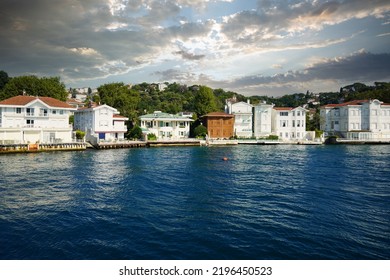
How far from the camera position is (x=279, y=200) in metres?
15.3

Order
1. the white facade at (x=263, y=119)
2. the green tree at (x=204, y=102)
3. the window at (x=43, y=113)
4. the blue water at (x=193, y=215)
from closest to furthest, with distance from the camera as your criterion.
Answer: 1. the blue water at (x=193, y=215)
2. the window at (x=43, y=113)
3. the white facade at (x=263, y=119)
4. the green tree at (x=204, y=102)

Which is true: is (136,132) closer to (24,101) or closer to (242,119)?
(24,101)

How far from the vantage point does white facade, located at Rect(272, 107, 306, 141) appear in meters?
62.7

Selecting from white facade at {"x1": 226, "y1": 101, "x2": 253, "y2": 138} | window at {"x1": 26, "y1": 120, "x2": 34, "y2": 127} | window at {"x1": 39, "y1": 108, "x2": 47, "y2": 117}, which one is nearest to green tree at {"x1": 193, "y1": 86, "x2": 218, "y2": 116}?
white facade at {"x1": 226, "y1": 101, "x2": 253, "y2": 138}

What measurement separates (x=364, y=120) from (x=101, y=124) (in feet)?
185

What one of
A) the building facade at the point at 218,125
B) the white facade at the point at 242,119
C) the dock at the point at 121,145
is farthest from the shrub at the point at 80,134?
the white facade at the point at 242,119

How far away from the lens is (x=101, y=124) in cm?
4934

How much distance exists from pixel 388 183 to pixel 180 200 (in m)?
14.9

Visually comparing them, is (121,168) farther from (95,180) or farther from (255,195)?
(255,195)

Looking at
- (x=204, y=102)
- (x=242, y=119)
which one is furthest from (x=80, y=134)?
(x=242, y=119)

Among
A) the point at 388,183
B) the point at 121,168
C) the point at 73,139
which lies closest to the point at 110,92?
the point at 73,139

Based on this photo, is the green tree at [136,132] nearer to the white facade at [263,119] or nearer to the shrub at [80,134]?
the shrub at [80,134]

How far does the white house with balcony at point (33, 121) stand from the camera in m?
39.1

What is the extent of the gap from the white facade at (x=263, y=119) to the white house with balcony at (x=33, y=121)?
3842cm
